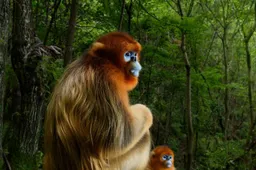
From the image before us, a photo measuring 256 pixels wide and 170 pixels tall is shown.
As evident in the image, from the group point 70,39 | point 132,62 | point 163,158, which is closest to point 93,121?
point 132,62

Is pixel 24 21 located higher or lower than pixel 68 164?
higher

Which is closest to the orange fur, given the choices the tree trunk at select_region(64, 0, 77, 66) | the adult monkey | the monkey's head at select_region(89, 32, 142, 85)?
the tree trunk at select_region(64, 0, 77, 66)

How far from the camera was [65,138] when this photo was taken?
238 centimetres

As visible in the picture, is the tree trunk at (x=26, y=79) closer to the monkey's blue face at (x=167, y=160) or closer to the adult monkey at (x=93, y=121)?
the monkey's blue face at (x=167, y=160)

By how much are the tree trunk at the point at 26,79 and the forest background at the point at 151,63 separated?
1cm

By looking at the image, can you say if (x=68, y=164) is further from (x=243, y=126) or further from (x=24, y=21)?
(x=243, y=126)

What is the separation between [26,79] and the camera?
16.8ft

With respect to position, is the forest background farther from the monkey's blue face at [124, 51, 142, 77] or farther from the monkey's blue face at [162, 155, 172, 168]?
the monkey's blue face at [162, 155, 172, 168]

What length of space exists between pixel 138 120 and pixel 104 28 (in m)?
7.21

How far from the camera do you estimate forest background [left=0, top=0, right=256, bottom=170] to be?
514 cm

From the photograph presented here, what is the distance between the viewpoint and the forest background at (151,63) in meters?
5.14

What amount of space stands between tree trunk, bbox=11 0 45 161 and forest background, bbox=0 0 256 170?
1 centimetres

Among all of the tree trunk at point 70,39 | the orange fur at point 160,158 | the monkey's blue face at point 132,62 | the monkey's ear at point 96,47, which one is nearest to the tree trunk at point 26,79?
the tree trunk at point 70,39

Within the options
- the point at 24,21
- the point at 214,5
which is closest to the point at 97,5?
the point at 214,5
